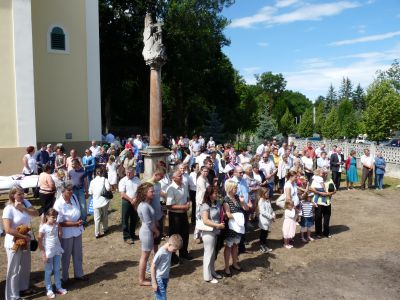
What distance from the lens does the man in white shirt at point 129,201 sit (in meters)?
8.70

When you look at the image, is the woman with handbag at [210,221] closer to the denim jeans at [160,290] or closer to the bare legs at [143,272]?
the bare legs at [143,272]

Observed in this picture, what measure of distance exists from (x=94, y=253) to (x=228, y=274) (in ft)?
10.2

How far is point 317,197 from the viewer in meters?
9.72

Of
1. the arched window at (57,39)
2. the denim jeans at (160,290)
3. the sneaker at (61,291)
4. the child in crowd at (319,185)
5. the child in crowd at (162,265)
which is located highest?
the arched window at (57,39)

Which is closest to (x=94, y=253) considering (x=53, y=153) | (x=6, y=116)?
(x=53, y=153)

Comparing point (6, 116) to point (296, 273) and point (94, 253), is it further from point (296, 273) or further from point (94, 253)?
point (296, 273)

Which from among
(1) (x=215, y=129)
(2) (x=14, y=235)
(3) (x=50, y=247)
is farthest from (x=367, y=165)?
(1) (x=215, y=129)

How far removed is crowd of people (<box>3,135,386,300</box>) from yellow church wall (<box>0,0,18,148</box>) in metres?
4.27

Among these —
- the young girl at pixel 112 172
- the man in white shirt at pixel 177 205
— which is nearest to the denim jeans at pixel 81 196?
the young girl at pixel 112 172

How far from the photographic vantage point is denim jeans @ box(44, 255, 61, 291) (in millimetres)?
6484

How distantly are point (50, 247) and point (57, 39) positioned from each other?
15.7 metres

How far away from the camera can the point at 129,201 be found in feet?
28.7

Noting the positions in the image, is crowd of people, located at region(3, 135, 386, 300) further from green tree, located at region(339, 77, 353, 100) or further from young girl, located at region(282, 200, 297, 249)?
green tree, located at region(339, 77, 353, 100)

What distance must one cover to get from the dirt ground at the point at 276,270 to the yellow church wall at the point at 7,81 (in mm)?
8627
